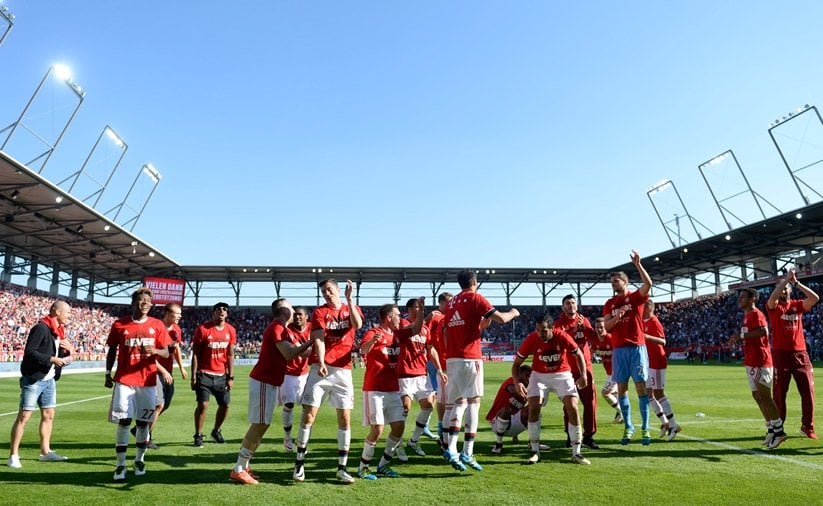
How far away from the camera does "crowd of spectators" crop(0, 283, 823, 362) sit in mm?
39562

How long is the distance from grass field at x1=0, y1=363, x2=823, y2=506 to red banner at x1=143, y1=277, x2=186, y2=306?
4356cm

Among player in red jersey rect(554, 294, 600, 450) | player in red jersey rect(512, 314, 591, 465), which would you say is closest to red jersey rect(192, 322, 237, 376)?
player in red jersey rect(512, 314, 591, 465)

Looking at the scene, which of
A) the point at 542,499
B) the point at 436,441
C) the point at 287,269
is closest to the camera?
the point at 542,499

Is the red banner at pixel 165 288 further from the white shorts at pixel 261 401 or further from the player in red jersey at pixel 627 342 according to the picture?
the player in red jersey at pixel 627 342

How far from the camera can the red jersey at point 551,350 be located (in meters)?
7.99

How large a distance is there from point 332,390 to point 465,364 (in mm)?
1821

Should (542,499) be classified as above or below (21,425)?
below

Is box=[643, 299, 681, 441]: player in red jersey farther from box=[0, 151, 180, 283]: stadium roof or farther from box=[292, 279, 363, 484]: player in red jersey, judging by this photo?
box=[0, 151, 180, 283]: stadium roof

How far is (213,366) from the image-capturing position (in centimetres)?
938

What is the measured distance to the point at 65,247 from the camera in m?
→ 44.2

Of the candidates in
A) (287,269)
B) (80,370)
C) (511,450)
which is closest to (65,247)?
(80,370)

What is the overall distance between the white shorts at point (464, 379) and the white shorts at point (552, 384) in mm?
1089

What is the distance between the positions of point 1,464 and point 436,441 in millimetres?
6463

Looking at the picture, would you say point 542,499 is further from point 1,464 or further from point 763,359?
point 1,464
